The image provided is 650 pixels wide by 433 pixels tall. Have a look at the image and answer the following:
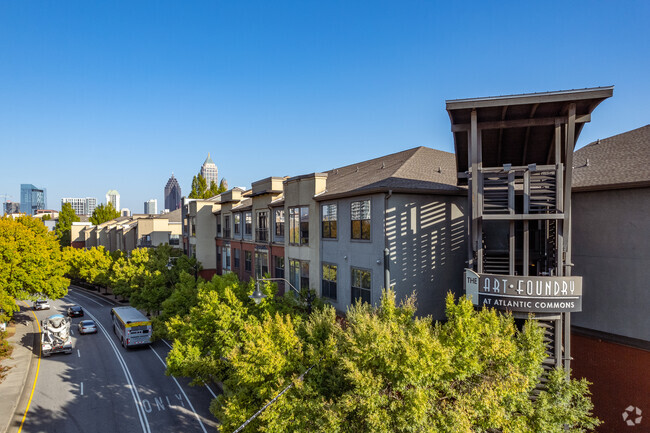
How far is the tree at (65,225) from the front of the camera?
9956cm

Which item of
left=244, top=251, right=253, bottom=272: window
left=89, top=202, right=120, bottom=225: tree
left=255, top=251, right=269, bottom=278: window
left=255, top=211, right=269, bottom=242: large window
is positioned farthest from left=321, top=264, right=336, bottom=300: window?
left=89, top=202, right=120, bottom=225: tree

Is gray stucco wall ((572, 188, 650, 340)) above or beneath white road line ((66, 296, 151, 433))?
above

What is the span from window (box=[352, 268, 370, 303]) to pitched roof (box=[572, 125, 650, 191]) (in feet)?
32.6

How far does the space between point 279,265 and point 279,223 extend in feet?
9.82

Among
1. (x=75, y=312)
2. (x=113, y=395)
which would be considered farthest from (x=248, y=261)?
(x=75, y=312)

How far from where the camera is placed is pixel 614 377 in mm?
16391

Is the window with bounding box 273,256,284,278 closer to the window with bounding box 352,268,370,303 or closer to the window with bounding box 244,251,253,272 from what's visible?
the window with bounding box 244,251,253,272

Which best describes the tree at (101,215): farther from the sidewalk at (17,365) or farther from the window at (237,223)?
the window at (237,223)

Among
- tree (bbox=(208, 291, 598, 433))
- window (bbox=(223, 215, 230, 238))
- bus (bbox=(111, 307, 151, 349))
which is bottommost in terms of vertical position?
bus (bbox=(111, 307, 151, 349))

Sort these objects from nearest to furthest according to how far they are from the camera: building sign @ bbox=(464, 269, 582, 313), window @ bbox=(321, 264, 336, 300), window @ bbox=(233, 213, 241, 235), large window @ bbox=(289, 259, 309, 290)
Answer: building sign @ bbox=(464, 269, 582, 313) < window @ bbox=(321, 264, 336, 300) < large window @ bbox=(289, 259, 309, 290) < window @ bbox=(233, 213, 241, 235)

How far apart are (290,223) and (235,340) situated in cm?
1019

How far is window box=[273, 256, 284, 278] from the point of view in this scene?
2917 centimetres

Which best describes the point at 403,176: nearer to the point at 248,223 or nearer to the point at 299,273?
the point at 299,273

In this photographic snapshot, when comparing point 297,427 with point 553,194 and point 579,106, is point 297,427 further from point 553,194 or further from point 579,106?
point 579,106
